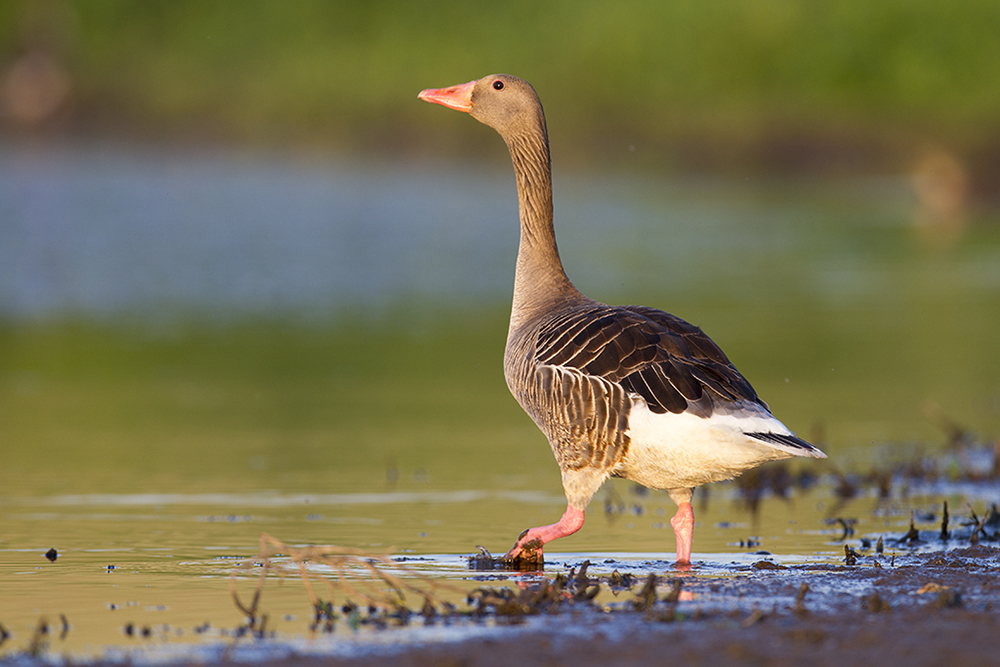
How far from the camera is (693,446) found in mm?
6023

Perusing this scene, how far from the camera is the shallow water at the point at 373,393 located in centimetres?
673

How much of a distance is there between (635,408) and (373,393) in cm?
595

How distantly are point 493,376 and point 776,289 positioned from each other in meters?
7.81

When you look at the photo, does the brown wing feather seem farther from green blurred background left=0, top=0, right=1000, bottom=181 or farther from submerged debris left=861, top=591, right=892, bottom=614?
green blurred background left=0, top=0, right=1000, bottom=181

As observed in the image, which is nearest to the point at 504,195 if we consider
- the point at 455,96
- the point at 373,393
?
the point at 373,393

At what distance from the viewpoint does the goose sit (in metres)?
5.99

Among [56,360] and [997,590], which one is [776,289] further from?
[997,590]

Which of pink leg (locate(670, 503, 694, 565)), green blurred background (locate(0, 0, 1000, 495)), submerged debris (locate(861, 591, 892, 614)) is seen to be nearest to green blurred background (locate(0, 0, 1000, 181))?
green blurred background (locate(0, 0, 1000, 495))

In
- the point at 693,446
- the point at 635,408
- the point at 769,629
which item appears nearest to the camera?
the point at 769,629

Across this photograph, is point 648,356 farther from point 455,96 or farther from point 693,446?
point 455,96

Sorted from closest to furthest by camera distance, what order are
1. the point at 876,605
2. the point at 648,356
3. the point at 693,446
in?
the point at 876,605 < the point at 693,446 < the point at 648,356

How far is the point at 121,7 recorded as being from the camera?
78.9 metres

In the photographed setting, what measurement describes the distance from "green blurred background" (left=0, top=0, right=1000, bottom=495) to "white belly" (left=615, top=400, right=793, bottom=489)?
247 centimetres

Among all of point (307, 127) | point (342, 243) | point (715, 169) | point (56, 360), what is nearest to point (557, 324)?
point (56, 360)
